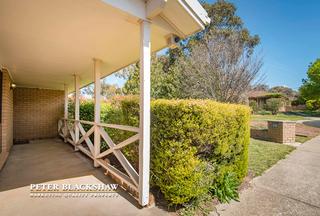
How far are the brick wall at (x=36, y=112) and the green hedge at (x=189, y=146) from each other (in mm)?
8386

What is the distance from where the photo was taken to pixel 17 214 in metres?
2.56

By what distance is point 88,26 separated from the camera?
2947 millimetres

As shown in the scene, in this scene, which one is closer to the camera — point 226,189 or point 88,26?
point 88,26

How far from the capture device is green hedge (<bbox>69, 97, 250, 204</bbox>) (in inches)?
109

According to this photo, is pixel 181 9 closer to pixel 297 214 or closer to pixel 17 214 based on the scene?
pixel 297 214

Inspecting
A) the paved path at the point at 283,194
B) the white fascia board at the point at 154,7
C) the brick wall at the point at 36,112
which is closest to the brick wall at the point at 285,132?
the paved path at the point at 283,194

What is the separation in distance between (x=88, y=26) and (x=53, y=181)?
10.3 feet

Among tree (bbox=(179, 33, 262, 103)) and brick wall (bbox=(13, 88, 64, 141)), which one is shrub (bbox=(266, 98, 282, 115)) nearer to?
tree (bbox=(179, 33, 262, 103))

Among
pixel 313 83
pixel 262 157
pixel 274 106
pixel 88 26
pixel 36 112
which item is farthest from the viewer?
pixel 313 83

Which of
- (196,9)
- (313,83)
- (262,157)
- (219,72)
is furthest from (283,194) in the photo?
(313,83)

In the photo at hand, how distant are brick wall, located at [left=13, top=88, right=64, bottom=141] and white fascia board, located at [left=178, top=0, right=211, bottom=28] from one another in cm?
930

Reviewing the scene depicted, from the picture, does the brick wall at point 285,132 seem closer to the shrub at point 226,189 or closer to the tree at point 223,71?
the tree at point 223,71

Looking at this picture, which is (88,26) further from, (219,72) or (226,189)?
(219,72)

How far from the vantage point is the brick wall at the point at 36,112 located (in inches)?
339
